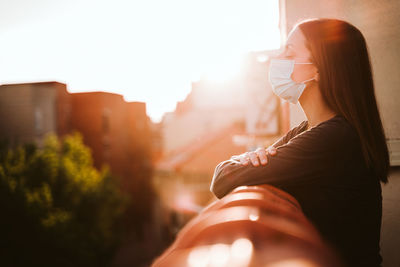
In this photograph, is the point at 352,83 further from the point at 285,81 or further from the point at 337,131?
the point at 285,81

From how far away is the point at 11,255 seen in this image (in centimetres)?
1495

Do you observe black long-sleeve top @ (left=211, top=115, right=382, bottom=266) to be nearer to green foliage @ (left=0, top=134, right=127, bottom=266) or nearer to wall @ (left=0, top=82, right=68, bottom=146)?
green foliage @ (left=0, top=134, right=127, bottom=266)

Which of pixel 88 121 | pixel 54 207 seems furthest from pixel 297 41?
pixel 88 121

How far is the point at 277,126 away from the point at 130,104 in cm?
2539

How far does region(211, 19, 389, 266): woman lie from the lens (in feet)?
4.77

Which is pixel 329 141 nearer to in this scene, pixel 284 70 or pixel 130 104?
pixel 284 70

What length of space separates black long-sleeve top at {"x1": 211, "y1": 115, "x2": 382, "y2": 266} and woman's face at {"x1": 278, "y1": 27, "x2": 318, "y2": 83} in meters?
0.34

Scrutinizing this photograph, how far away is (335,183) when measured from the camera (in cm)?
146

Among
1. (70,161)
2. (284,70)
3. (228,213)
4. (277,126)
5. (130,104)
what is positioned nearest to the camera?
(228,213)

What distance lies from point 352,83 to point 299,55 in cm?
33

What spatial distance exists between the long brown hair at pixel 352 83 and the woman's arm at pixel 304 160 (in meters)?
0.12

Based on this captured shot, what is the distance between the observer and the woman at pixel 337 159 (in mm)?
1455

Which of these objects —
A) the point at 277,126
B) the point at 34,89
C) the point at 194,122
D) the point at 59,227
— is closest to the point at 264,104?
the point at 277,126

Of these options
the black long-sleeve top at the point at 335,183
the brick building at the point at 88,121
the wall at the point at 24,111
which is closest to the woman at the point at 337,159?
the black long-sleeve top at the point at 335,183
